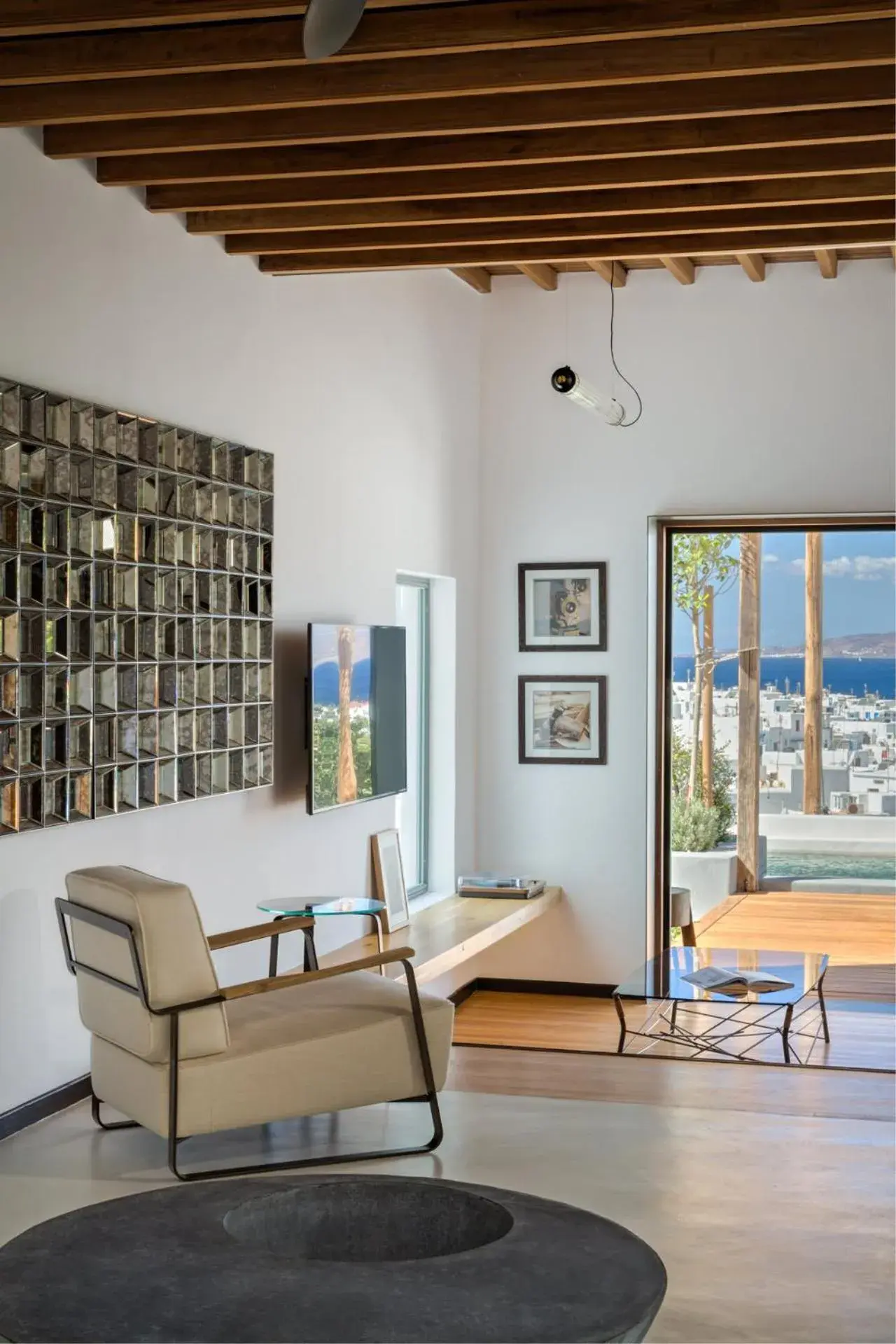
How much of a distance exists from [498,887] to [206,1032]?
401cm

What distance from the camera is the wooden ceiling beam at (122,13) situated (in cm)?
335

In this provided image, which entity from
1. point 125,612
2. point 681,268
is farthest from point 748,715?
point 125,612

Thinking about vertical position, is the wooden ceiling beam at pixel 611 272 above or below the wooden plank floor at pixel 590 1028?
above

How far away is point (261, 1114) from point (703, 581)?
4.86m

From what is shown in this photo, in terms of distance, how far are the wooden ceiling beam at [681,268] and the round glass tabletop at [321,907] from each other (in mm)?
3747

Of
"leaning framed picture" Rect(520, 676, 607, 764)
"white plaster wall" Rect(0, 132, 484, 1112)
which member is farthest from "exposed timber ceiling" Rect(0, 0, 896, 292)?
"leaning framed picture" Rect(520, 676, 607, 764)

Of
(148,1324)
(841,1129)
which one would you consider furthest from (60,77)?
(841,1129)

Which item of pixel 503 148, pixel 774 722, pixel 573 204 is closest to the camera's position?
pixel 503 148

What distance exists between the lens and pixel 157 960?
3824 mm

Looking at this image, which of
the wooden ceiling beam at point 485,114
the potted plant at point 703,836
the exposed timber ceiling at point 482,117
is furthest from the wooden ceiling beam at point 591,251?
the potted plant at point 703,836

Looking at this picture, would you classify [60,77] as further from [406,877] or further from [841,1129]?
[406,877]

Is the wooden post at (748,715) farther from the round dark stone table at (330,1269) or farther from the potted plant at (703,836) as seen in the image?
the round dark stone table at (330,1269)

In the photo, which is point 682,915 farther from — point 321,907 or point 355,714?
point 321,907

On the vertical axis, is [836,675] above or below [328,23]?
below
